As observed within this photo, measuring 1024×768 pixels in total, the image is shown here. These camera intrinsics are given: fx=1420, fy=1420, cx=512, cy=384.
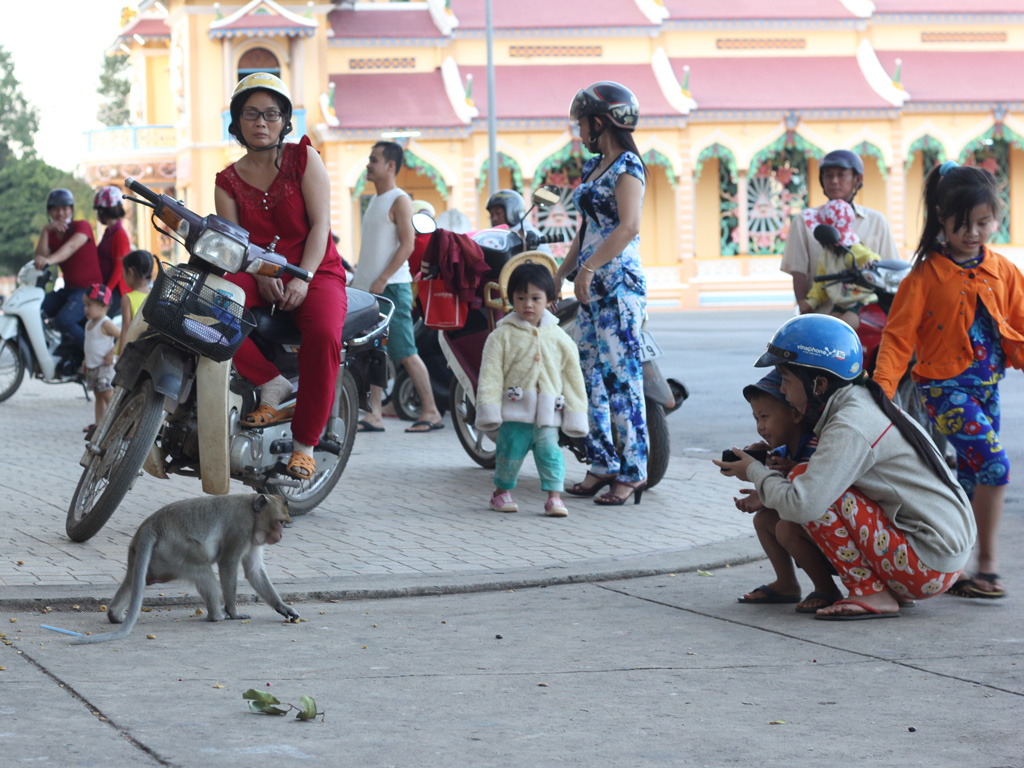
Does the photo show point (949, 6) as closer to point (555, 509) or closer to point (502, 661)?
point (555, 509)

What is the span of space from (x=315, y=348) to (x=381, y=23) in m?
33.4

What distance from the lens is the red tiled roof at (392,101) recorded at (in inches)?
1426

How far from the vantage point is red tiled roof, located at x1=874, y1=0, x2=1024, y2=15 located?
39344 millimetres

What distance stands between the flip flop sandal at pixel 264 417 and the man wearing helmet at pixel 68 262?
6525 millimetres

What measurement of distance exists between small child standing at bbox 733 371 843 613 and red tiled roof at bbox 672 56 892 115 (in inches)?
1323

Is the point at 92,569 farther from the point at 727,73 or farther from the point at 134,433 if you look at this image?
the point at 727,73

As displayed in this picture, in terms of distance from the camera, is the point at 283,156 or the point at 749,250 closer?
the point at 283,156

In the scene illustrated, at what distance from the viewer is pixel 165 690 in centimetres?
371

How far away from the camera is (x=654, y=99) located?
37.7 meters

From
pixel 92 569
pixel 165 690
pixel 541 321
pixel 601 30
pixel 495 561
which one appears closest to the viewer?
pixel 165 690

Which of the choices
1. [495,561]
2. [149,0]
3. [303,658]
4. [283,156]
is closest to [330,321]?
[283,156]

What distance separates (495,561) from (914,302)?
193 centimetres

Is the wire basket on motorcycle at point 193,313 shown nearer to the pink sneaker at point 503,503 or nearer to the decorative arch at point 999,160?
the pink sneaker at point 503,503

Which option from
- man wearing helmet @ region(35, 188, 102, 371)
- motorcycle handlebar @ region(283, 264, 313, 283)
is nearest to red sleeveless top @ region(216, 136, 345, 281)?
motorcycle handlebar @ region(283, 264, 313, 283)
